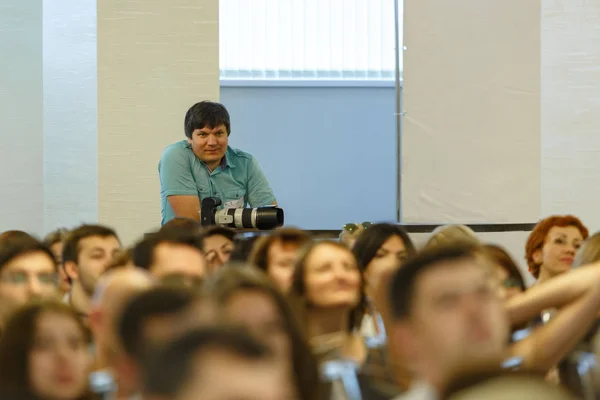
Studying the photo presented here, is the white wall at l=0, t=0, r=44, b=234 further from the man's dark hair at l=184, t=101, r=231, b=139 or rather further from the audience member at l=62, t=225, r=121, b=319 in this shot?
the audience member at l=62, t=225, r=121, b=319

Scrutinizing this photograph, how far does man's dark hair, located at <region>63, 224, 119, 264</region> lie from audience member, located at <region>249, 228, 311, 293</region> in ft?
2.82

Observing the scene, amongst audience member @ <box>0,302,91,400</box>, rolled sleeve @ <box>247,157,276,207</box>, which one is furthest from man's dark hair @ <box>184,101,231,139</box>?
audience member @ <box>0,302,91,400</box>

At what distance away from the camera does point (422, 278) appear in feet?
7.71

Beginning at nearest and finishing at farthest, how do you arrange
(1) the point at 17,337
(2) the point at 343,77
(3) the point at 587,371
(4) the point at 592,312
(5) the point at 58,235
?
1. (1) the point at 17,337
2. (4) the point at 592,312
3. (3) the point at 587,371
4. (5) the point at 58,235
5. (2) the point at 343,77

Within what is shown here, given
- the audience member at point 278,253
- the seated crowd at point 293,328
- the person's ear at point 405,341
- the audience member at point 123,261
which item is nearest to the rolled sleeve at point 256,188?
the seated crowd at point 293,328

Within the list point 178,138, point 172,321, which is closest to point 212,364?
point 172,321

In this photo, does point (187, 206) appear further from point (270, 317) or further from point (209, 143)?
point (270, 317)

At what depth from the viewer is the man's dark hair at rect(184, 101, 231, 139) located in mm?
5449

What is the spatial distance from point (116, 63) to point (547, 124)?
2690mm

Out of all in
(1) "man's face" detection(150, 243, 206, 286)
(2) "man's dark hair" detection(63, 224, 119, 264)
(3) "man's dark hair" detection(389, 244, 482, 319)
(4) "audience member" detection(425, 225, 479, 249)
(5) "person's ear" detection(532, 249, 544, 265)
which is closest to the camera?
(3) "man's dark hair" detection(389, 244, 482, 319)

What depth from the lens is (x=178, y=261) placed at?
10.1ft

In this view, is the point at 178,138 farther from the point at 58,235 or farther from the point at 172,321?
the point at 172,321

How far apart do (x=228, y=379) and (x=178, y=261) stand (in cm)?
180

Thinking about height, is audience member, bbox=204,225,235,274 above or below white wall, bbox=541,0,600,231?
below
